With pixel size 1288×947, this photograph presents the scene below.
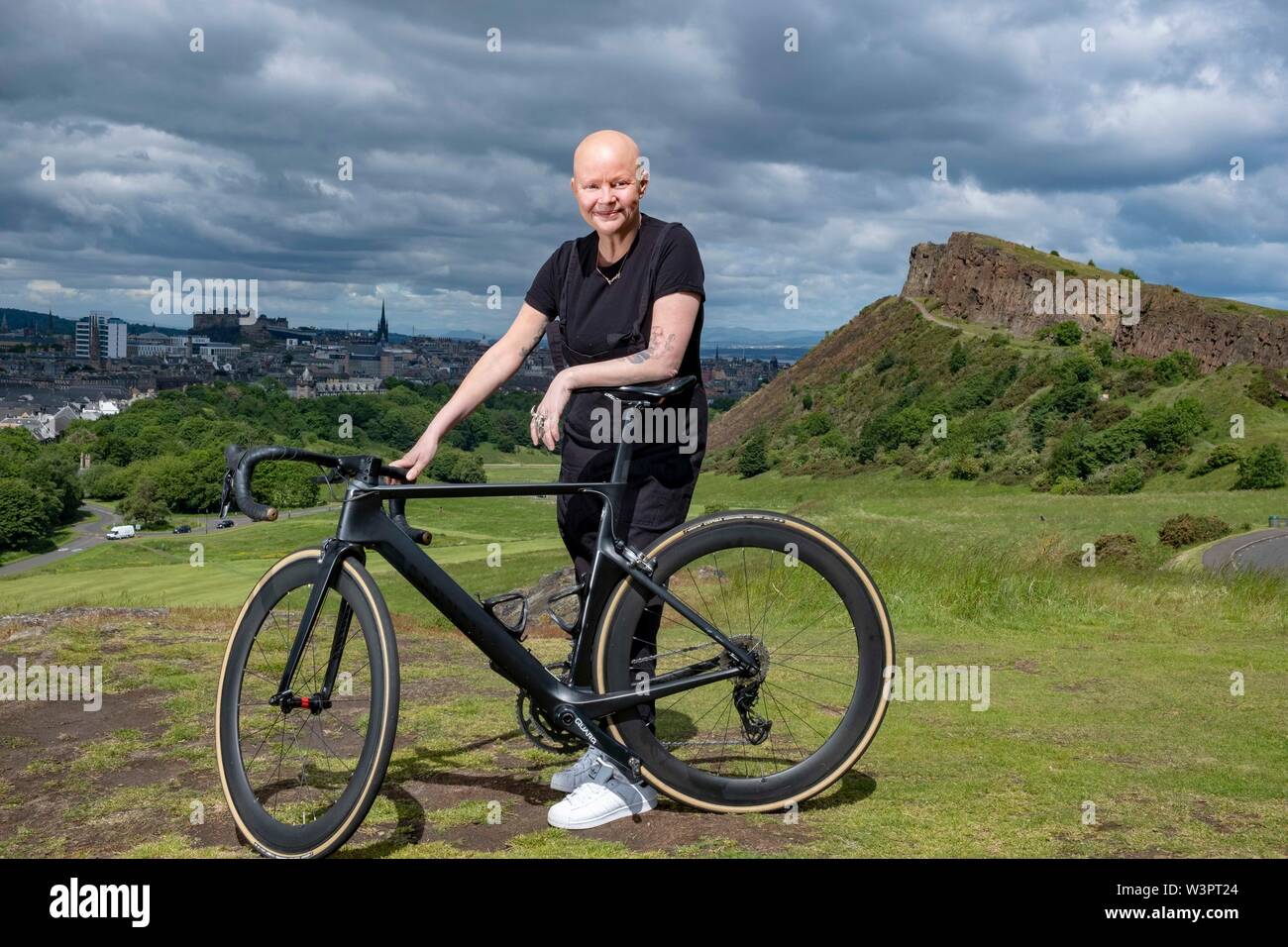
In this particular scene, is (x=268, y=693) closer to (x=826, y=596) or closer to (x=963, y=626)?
(x=826, y=596)

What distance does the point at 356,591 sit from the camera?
3.70m

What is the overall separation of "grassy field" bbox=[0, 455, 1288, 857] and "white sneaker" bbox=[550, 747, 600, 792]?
0.29 ft

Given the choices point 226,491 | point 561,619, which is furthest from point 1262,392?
point 226,491

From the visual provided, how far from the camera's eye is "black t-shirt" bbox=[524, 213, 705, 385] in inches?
158

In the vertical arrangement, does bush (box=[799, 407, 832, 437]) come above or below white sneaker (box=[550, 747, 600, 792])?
above

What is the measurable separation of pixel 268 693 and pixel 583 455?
1547mm

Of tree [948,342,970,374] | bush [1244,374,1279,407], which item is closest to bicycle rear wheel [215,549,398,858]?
bush [1244,374,1279,407]

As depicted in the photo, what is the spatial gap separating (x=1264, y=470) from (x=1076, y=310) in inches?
2348

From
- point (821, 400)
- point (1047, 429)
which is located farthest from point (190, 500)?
point (1047, 429)

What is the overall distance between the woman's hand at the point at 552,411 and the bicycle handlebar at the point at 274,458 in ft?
1.73

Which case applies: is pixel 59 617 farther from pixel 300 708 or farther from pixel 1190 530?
pixel 1190 530

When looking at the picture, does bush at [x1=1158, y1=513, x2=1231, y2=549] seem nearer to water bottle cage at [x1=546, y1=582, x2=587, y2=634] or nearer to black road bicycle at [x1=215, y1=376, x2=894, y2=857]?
black road bicycle at [x1=215, y1=376, x2=894, y2=857]

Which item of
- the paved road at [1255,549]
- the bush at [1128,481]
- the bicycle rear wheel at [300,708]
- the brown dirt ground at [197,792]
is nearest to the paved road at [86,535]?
the bush at [1128,481]

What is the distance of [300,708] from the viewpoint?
13.3 ft
